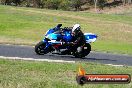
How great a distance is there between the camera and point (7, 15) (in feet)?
167

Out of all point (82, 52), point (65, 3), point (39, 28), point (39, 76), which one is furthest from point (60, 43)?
A: point (65, 3)

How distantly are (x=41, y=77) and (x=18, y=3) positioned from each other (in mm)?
85200

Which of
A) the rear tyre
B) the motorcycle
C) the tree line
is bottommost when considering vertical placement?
the tree line

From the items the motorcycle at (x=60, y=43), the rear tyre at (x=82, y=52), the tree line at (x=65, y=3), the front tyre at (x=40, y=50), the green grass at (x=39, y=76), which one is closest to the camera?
the green grass at (x=39, y=76)

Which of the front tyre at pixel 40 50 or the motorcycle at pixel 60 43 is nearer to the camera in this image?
the front tyre at pixel 40 50

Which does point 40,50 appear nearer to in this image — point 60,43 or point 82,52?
point 60,43

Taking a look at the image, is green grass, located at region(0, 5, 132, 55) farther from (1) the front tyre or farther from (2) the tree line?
(2) the tree line

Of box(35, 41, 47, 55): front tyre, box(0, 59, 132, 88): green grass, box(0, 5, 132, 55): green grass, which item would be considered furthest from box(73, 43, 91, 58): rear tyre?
box(0, 5, 132, 55): green grass

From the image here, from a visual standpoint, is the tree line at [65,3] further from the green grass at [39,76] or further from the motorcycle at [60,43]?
the green grass at [39,76]

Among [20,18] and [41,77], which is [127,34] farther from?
[41,77]

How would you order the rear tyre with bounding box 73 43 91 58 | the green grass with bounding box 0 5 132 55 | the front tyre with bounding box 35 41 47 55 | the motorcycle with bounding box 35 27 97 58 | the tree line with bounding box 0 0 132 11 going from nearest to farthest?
the front tyre with bounding box 35 41 47 55 → the motorcycle with bounding box 35 27 97 58 → the rear tyre with bounding box 73 43 91 58 → the green grass with bounding box 0 5 132 55 → the tree line with bounding box 0 0 132 11

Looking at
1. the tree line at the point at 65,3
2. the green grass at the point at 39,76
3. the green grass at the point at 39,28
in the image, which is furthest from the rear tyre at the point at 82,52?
the tree line at the point at 65,3

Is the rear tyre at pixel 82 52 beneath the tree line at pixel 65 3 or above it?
above

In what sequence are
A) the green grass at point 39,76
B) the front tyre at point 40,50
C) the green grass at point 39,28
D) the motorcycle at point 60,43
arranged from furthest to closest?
the green grass at point 39,28
the motorcycle at point 60,43
the front tyre at point 40,50
the green grass at point 39,76
